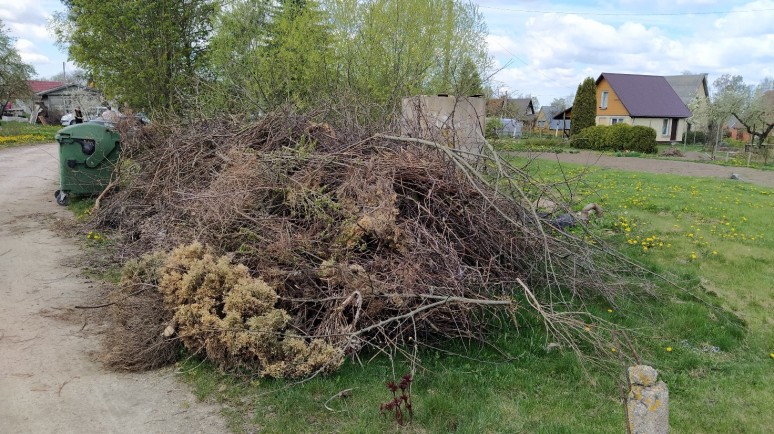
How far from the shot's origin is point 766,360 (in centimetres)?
465

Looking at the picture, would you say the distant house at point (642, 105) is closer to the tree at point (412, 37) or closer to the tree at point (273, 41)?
the tree at point (412, 37)

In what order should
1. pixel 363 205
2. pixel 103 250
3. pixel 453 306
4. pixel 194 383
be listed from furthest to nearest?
pixel 103 250
pixel 363 205
pixel 453 306
pixel 194 383

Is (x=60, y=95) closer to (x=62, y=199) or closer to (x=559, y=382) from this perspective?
(x=62, y=199)

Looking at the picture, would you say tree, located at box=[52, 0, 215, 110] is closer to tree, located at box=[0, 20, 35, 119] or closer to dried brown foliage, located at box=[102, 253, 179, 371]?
dried brown foliage, located at box=[102, 253, 179, 371]

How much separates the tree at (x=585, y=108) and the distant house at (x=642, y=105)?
721 centimetres

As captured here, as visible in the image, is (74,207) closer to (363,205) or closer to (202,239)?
(202,239)

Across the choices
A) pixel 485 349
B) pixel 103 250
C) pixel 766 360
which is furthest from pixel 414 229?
pixel 103 250

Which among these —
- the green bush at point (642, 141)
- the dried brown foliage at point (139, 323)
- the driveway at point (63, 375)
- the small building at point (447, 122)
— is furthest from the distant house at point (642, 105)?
the dried brown foliage at point (139, 323)

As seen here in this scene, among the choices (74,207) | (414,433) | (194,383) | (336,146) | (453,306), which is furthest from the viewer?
(74,207)

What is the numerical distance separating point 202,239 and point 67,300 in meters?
1.70

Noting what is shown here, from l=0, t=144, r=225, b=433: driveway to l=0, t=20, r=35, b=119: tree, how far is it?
43.9 meters

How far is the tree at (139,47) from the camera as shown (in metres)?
13.4

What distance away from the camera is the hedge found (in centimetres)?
3291

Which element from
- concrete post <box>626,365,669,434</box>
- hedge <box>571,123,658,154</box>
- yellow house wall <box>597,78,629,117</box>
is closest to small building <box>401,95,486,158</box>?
concrete post <box>626,365,669,434</box>
